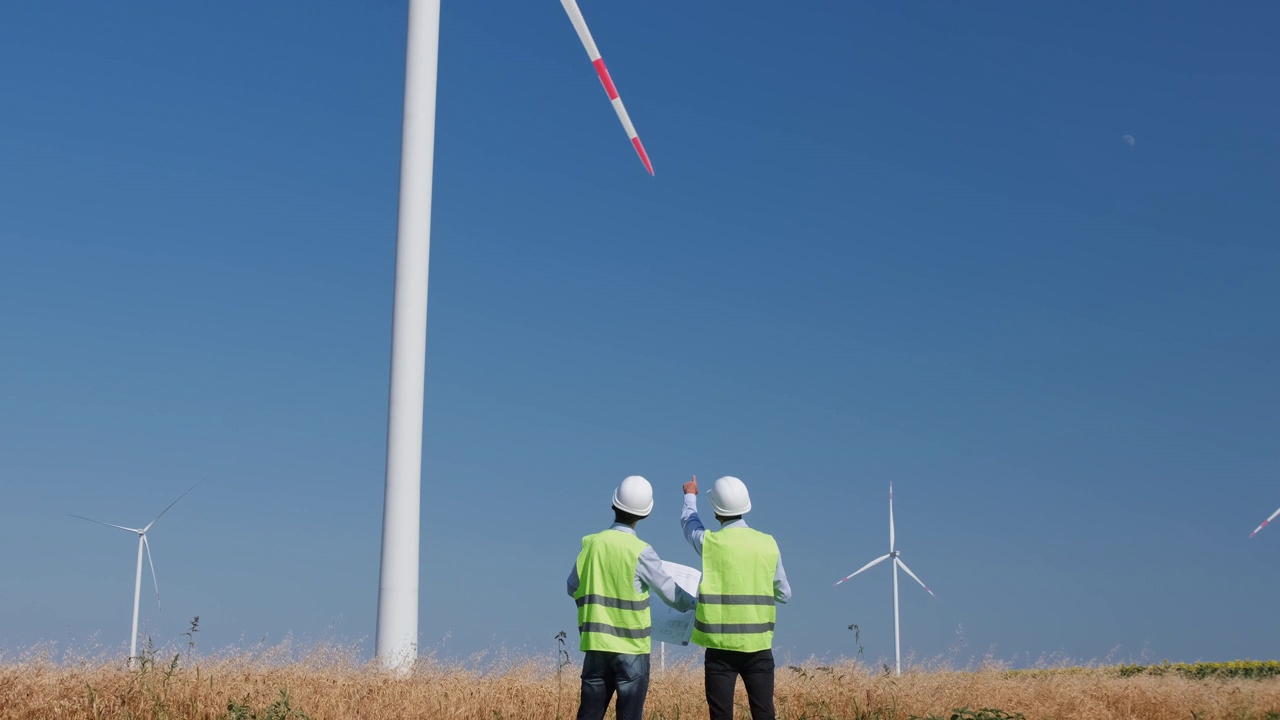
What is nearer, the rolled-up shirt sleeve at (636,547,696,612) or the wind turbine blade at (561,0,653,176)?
the rolled-up shirt sleeve at (636,547,696,612)

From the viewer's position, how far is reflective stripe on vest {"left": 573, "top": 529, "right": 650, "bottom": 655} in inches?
420

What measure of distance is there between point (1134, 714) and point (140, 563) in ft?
98.0

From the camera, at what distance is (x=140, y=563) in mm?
36656

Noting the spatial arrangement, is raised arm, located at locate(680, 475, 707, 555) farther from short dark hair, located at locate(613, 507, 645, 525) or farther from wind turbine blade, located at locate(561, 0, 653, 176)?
wind turbine blade, located at locate(561, 0, 653, 176)

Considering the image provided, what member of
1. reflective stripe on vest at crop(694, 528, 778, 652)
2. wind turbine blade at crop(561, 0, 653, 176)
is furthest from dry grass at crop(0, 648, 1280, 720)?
wind turbine blade at crop(561, 0, 653, 176)

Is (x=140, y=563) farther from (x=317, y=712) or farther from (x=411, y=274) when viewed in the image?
(x=317, y=712)

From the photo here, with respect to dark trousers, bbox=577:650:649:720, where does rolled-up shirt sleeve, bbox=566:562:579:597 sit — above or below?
above

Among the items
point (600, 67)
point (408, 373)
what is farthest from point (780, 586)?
point (600, 67)

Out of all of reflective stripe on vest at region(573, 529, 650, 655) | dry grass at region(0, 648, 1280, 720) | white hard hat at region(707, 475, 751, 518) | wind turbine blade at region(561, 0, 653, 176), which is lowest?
dry grass at region(0, 648, 1280, 720)

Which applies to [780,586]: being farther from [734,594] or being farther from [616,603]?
[616,603]

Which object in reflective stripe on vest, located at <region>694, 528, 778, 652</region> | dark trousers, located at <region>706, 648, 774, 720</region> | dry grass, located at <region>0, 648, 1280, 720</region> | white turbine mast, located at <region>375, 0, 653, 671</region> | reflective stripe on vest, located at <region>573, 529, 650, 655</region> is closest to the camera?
reflective stripe on vest, located at <region>573, 529, 650, 655</region>

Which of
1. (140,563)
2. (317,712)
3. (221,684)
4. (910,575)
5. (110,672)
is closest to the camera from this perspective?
(317,712)

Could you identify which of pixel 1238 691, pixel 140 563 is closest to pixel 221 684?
pixel 1238 691

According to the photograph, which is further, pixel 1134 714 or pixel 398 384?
pixel 398 384
